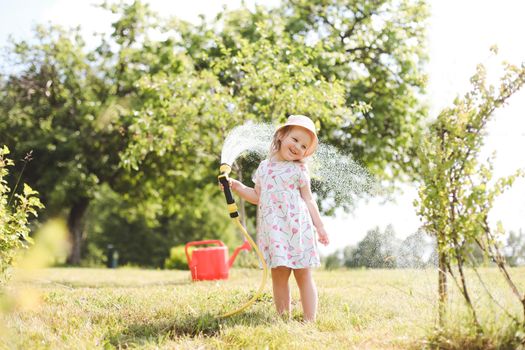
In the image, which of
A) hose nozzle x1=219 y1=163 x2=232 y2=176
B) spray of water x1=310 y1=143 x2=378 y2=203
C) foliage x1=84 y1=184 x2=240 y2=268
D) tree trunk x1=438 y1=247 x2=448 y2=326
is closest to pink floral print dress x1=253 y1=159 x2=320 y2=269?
hose nozzle x1=219 y1=163 x2=232 y2=176

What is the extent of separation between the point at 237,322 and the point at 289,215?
0.76m

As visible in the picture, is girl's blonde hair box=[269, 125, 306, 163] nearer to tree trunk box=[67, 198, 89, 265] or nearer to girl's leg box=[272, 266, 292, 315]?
girl's leg box=[272, 266, 292, 315]

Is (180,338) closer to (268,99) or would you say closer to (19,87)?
(268,99)

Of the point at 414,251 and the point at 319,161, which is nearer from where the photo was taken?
the point at 414,251

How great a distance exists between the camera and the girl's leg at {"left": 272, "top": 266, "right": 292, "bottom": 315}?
383 cm

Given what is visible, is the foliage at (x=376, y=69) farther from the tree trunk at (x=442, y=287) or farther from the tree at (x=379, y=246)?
the tree trunk at (x=442, y=287)

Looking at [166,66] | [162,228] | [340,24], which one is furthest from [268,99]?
[162,228]

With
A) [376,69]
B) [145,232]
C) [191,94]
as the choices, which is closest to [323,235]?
[191,94]

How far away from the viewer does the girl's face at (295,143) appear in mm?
3863

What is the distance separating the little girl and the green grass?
0.25 metres

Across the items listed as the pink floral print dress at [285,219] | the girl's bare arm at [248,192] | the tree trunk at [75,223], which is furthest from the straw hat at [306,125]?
the tree trunk at [75,223]

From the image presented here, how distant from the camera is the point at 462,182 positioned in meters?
3.00

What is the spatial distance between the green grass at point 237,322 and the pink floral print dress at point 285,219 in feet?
1.32

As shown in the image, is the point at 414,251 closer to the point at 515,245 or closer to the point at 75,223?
the point at 515,245
